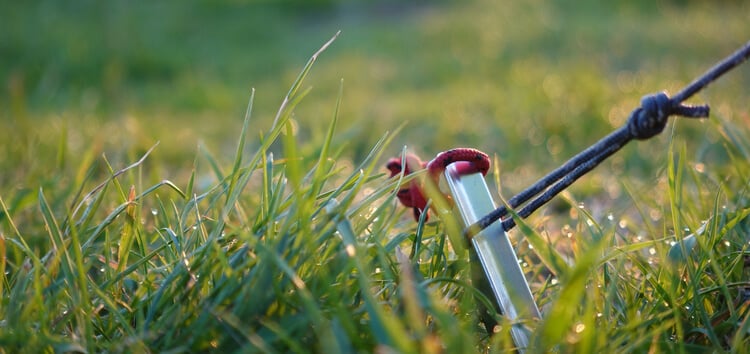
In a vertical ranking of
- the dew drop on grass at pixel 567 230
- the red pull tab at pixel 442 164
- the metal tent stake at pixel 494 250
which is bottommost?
the dew drop on grass at pixel 567 230

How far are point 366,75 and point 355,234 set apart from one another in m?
4.42

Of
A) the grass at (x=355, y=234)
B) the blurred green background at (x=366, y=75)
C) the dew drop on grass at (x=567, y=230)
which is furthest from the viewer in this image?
the blurred green background at (x=366, y=75)

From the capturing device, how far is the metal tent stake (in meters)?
1.11

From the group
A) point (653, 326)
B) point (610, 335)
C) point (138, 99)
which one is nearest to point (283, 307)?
point (610, 335)

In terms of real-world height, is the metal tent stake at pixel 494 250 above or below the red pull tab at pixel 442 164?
below

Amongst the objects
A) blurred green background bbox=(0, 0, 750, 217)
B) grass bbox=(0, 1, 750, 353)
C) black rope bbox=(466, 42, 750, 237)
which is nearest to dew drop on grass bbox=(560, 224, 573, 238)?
grass bbox=(0, 1, 750, 353)

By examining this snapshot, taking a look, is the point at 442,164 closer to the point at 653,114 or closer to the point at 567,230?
the point at 653,114

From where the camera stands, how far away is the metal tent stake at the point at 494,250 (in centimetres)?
111

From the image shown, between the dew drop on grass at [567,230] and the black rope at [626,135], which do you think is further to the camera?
the dew drop on grass at [567,230]

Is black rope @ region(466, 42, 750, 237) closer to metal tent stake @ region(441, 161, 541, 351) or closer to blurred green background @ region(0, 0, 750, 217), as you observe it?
metal tent stake @ region(441, 161, 541, 351)

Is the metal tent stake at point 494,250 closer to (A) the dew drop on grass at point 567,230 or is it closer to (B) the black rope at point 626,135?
(B) the black rope at point 626,135

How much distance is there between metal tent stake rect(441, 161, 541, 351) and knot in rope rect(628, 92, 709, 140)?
0.29 m

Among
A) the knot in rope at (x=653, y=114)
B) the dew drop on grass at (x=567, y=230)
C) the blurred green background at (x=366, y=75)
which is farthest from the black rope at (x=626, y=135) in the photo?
the blurred green background at (x=366, y=75)

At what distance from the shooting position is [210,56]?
22.1ft
